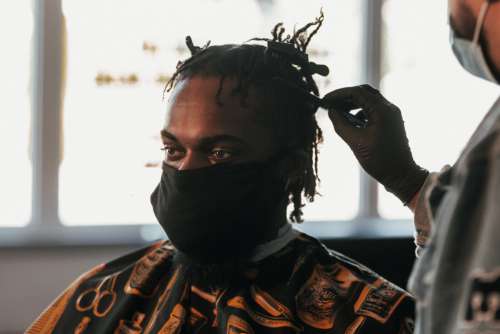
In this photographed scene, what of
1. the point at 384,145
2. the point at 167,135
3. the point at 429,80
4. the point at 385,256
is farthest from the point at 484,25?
the point at 429,80

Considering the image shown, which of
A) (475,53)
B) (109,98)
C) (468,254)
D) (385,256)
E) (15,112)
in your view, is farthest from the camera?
(109,98)

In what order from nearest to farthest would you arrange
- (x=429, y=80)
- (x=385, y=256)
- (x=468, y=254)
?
(x=468, y=254), (x=385, y=256), (x=429, y=80)

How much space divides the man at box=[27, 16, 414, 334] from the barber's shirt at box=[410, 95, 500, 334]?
73 cm

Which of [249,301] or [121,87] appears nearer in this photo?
[249,301]

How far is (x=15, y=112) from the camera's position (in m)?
4.11

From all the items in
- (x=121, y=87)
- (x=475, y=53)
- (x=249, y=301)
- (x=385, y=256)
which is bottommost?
(x=385, y=256)

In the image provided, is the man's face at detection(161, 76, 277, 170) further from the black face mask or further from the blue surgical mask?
the blue surgical mask

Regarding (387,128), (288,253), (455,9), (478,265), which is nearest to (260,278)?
(288,253)

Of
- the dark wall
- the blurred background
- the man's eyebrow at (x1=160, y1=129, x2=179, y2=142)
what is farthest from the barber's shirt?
the blurred background

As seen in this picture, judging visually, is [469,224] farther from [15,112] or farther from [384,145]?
[15,112]

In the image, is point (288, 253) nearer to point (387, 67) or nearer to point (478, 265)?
point (478, 265)

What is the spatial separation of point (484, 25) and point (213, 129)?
2.52 feet

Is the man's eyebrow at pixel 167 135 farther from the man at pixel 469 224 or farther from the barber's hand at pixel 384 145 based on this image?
the man at pixel 469 224

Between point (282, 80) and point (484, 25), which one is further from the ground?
point (484, 25)
